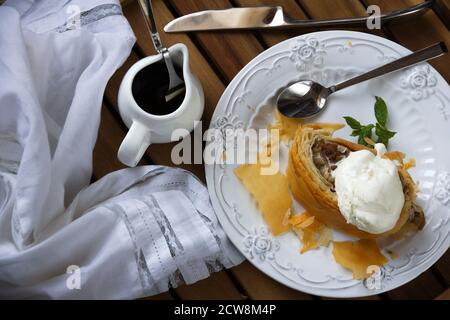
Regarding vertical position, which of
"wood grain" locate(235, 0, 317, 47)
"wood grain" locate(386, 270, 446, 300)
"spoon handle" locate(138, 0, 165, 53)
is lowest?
"wood grain" locate(386, 270, 446, 300)

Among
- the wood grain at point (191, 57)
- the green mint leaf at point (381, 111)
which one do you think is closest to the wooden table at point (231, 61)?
the wood grain at point (191, 57)

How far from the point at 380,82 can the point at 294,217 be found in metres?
0.24

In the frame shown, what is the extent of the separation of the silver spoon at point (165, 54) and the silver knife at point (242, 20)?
0.27 ft

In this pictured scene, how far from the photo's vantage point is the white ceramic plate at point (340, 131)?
2.57 ft

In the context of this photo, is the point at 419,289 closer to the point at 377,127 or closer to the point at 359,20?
the point at 377,127

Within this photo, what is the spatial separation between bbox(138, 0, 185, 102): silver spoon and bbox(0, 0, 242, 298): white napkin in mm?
56

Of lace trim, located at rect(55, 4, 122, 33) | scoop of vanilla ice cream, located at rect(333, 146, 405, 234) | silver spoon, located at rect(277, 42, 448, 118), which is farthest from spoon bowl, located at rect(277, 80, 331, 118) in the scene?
lace trim, located at rect(55, 4, 122, 33)

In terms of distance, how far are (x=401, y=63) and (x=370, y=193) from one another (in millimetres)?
216

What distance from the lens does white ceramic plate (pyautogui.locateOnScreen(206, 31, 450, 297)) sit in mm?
783

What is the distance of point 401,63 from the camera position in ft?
2.64

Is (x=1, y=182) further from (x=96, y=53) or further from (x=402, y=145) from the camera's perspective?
(x=402, y=145)

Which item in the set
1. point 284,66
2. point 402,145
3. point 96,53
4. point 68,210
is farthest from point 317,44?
point 68,210

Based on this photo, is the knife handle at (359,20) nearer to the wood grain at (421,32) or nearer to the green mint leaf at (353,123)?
the wood grain at (421,32)

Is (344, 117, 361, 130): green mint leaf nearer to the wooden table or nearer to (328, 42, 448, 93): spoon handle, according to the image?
(328, 42, 448, 93): spoon handle
